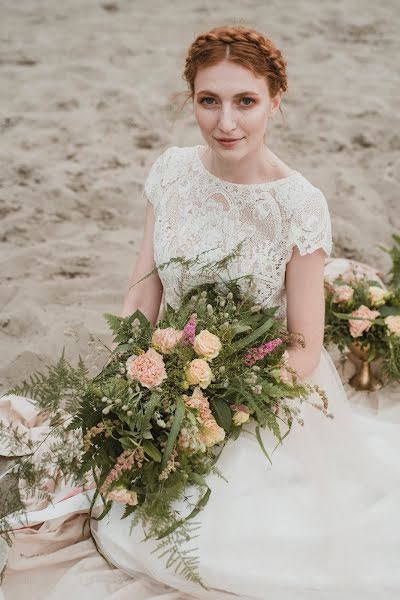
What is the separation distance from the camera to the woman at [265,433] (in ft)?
6.53

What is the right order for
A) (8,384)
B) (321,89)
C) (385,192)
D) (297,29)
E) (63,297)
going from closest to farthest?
(8,384) → (63,297) → (385,192) → (321,89) → (297,29)

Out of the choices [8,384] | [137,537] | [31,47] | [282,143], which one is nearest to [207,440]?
[137,537]

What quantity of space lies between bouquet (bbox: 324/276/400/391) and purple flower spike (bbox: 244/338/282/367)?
104cm

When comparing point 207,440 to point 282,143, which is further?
point 282,143

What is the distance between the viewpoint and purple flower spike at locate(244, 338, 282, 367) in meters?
2.01

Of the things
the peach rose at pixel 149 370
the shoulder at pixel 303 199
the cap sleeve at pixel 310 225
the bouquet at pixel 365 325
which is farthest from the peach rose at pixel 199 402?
the bouquet at pixel 365 325

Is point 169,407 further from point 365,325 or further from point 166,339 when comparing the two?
point 365,325

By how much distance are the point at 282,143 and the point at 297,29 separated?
218 cm

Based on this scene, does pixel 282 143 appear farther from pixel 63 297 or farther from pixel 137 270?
pixel 137 270

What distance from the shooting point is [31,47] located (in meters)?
6.06

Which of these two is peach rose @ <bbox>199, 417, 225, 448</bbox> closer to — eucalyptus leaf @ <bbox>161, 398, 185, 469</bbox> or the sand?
eucalyptus leaf @ <bbox>161, 398, 185, 469</bbox>

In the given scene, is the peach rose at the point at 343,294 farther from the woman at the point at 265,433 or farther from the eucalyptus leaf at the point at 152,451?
the eucalyptus leaf at the point at 152,451

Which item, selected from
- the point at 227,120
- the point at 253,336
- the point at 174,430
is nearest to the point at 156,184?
the point at 227,120

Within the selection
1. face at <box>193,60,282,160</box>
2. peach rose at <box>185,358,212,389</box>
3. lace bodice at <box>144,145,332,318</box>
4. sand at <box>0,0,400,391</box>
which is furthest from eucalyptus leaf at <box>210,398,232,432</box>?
sand at <box>0,0,400,391</box>
